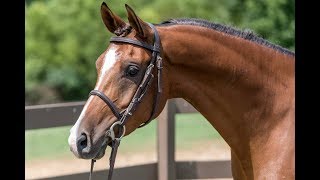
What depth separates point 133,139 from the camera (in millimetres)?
11461

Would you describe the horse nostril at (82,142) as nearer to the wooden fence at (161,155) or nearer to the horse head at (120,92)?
the horse head at (120,92)

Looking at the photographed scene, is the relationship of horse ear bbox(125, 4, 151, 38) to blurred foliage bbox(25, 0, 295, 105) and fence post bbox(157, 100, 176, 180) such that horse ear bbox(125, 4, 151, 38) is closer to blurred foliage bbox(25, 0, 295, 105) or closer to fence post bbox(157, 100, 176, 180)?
fence post bbox(157, 100, 176, 180)

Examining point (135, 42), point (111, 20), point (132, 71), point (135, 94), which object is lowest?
point (135, 94)

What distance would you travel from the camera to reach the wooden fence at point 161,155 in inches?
214

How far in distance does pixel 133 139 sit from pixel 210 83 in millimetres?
8387

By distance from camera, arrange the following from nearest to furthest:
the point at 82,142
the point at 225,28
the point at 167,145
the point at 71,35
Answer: the point at 82,142
the point at 225,28
the point at 167,145
the point at 71,35

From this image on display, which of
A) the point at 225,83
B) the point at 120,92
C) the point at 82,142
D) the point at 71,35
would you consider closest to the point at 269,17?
the point at 71,35

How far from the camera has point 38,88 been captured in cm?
1231

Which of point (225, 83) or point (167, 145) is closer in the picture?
point (225, 83)

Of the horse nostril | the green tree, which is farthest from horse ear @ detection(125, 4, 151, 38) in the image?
the green tree

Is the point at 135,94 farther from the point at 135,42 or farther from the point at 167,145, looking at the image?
the point at 167,145

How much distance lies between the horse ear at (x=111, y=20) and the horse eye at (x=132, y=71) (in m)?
0.23
